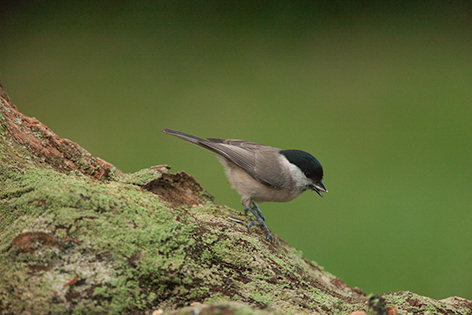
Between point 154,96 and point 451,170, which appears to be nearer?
point 451,170

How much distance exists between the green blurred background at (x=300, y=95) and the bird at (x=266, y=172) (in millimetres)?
2086

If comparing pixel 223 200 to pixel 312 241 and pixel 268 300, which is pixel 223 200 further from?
pixel 268 300

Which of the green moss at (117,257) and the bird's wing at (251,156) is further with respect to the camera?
the bird's wing at (251,156)

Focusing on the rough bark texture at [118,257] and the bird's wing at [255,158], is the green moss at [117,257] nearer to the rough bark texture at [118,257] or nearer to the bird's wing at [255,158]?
the rough bark texture at [118,257]

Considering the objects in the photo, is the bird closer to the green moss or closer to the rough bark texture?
the rough bark texture

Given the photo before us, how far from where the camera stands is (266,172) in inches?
142

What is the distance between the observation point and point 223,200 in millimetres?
6527

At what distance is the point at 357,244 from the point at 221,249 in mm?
3711

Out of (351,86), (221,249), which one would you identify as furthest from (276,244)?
(351,86)

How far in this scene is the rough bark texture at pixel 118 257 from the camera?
1809 mm

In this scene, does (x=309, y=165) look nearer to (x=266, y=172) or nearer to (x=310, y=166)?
(x=310, y=166)

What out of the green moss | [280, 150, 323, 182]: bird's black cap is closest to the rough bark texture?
the green moss

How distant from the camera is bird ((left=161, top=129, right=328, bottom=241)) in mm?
3588

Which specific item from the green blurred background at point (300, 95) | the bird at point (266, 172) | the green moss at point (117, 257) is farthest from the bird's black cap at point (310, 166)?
the green blurred background at point (300, 95)
